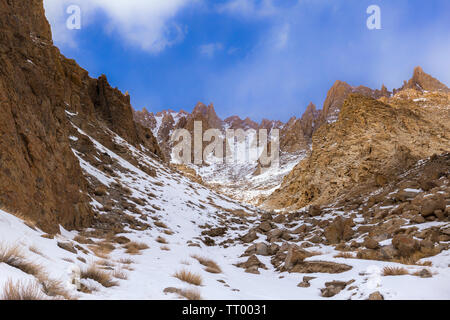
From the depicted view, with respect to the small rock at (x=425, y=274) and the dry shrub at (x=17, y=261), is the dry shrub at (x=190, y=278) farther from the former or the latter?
the small rock at (x=425, y=274)

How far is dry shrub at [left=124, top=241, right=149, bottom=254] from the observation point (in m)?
7.72

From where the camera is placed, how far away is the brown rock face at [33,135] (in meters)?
6.63

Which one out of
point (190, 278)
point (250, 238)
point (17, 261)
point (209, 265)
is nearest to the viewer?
point (17, 261)

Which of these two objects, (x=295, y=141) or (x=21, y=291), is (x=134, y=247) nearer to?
(x=21, y=291)

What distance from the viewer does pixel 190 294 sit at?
3.81 meters

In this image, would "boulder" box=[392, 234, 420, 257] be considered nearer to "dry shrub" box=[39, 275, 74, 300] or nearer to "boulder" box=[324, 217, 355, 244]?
"boulder" box=[324, 217, 355, 244]

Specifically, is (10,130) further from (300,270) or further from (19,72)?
(300,270)

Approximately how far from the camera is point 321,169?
28.8 metres

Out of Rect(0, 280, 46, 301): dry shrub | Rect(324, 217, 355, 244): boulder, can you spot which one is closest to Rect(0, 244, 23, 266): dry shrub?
Rect(0, 280, 46, 301): dry shrub

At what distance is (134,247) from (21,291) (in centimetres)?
614

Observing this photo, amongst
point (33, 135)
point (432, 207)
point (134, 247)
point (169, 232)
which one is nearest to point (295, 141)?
point (169, 232)

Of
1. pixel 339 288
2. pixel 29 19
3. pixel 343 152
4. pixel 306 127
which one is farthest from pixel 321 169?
pixel 306 127

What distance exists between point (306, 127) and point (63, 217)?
405 ft
